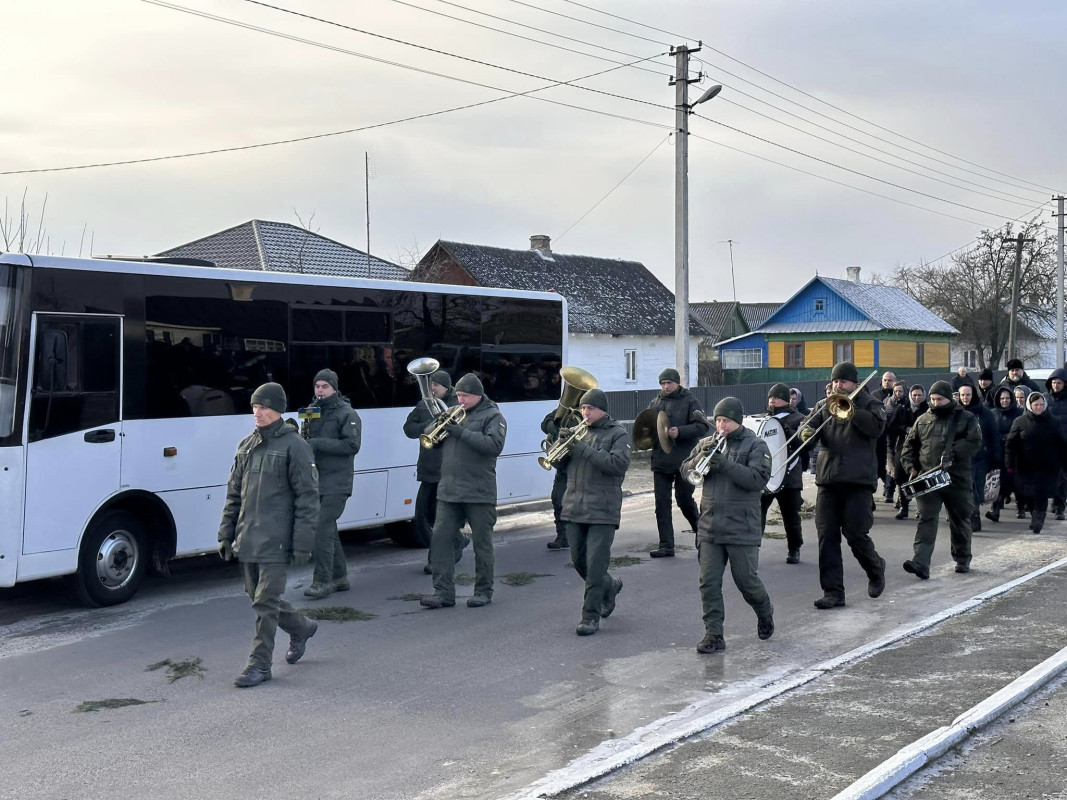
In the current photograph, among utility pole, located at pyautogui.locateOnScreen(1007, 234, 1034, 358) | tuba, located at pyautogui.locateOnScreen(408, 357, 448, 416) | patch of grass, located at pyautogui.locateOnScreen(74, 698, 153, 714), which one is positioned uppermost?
utility pole, located at pyautogui.locateOnScreen(1007, 234, 1034, 358)

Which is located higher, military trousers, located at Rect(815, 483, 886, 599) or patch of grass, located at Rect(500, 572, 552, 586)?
military trousers, located at Rect(815, 483, 886, 599)

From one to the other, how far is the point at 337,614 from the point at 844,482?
416 centimetres

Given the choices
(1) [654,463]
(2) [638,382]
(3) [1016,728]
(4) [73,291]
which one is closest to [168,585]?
(4) [73,291]

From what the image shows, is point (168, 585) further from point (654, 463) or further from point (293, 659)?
point (654, 463)

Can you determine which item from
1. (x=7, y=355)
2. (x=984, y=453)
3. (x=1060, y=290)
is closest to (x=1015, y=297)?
(x=1060, y=290)

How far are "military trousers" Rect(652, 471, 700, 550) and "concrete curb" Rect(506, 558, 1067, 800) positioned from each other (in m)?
4.03

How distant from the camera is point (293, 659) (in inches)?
293

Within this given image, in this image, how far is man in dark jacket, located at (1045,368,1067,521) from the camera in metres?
13.8

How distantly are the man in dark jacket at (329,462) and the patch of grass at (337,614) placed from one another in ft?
1.65

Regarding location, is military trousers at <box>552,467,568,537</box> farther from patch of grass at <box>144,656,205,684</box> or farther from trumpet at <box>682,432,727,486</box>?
patch of grass at <box>144,656,205,684</box>

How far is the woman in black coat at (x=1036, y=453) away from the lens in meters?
13.5

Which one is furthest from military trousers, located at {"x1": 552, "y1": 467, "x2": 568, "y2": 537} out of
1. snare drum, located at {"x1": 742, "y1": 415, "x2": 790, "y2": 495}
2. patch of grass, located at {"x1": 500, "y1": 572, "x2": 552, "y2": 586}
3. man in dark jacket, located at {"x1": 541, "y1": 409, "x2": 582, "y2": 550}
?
snare drum, located at {"x1": 742, "y1": 415, "x2": 790, "y2": 495}

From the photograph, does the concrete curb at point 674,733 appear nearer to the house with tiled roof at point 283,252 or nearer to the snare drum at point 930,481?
the snare drum at point 930,481

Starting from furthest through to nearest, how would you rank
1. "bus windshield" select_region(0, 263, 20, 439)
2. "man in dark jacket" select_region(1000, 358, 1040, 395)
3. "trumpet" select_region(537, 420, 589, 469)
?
"man in dark jacket" select_region(1000, 358, 1040, 395) < "bus windshield" select_region(0, 263, 20, 439) < "trumpet" select_region(537, 420, 589, 469)
